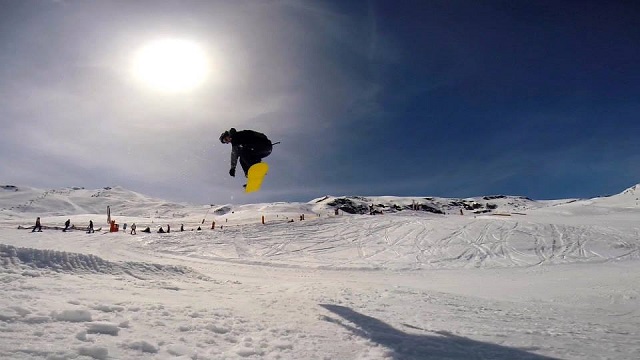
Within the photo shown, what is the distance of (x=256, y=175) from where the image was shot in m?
12.2

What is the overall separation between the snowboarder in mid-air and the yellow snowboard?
0.91 feet

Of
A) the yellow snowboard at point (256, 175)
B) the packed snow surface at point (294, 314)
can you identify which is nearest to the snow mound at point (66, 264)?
the packed snow surface at point (294, 314)

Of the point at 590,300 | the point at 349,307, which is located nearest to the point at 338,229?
the point at 590,300

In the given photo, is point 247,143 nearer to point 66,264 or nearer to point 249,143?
point 249,143

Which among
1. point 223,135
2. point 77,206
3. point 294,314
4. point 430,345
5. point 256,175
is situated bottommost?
point 430,345

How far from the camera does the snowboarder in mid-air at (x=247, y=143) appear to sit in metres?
11.3

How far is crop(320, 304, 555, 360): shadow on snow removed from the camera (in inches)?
186

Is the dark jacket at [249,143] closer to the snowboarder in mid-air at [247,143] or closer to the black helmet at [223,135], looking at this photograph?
the snowboarder in mid-air at [247,143]

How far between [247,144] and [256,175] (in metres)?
1.31

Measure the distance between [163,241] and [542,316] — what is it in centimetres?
2820

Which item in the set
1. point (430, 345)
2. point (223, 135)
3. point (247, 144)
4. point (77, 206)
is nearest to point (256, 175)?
point (247, 144)

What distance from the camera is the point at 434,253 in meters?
24.4

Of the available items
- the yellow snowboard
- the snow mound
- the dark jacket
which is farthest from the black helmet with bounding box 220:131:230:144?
the snow mound

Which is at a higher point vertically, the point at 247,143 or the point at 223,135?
the point at 223,135
